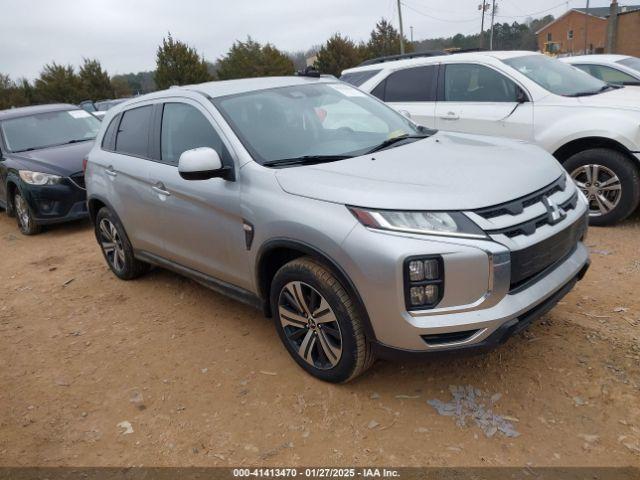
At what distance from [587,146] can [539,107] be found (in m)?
0.65

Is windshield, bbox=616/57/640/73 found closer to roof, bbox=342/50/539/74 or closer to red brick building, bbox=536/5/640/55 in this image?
roof, bbox=342/50/539/74

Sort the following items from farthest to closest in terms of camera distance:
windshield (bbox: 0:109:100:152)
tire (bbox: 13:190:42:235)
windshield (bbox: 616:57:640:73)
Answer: windshield (bbox: 616:57:640:73) < windshield (bbox: 0:109:100:152) < tire (bbox: 13:190:42:235)

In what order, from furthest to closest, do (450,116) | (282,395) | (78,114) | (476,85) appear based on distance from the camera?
(78,114), (450,116), (476,85), (282,395)

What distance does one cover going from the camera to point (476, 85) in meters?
6.05

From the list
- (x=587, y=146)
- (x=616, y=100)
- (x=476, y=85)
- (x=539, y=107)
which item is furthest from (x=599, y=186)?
(x=476, y=85)

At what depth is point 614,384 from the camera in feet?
9.30

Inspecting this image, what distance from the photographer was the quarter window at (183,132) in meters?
3.52

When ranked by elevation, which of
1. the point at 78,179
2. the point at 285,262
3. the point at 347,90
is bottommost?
the point at 78,179

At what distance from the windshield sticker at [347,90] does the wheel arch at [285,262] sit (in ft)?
5.30

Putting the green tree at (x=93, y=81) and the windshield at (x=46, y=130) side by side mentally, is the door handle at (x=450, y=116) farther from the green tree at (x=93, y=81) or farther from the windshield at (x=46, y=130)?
the green tree at (x=93, y=81)

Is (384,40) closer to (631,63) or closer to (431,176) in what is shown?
(631,63)

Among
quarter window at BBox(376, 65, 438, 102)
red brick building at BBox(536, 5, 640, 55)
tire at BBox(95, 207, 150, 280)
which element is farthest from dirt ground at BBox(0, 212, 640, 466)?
red brick building at BBox(536, 5, 640, 55)

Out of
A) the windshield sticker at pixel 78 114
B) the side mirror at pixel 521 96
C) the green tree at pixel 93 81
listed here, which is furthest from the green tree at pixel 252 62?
the side mirror at pixel 521 96

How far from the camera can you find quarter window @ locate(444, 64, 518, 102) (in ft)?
19.1
